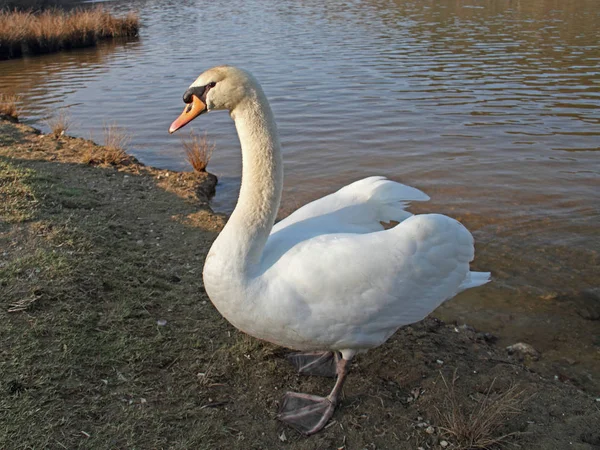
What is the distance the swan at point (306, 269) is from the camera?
3.14 meters

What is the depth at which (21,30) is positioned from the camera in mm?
23531

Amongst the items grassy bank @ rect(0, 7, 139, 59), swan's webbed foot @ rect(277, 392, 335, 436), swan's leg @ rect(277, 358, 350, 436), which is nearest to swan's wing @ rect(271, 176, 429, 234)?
swan's leg @ rect(277, 358, 350, 436)

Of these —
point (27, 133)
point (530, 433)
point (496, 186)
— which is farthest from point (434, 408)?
point (27, 133)

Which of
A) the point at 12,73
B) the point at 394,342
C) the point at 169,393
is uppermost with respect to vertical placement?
the point at 169,393

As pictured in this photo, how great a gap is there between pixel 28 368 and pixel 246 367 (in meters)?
1.29

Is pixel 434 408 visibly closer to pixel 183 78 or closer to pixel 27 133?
pixel 27 133

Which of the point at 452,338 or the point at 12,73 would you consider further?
the point at 12,73

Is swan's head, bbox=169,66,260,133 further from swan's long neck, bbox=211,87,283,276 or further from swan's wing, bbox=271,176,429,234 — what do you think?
swan's wing, bbox=271,176,429,234

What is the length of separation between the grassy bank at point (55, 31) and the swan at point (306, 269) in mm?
23524

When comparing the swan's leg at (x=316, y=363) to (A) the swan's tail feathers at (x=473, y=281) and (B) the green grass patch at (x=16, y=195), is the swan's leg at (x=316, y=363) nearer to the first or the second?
(A) the swan's tail feathers at (x=473, y=281)

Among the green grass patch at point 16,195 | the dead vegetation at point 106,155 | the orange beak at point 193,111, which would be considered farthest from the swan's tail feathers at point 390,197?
the dead vegetation at point 106,155

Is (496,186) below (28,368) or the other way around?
below

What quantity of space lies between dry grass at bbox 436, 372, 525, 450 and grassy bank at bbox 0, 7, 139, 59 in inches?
976

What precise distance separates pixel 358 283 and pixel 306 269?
0.30 m
